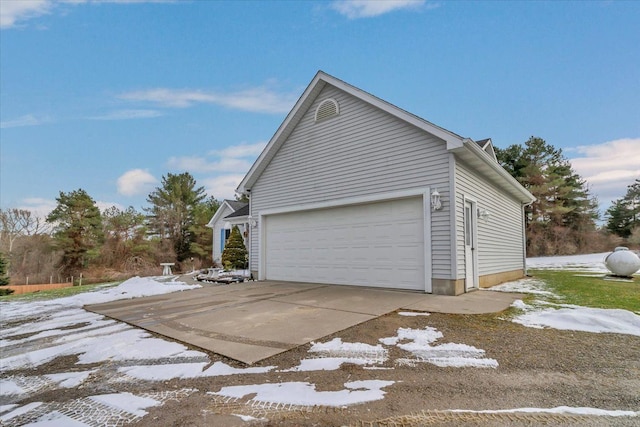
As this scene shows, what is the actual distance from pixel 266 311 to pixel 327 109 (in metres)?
5.91

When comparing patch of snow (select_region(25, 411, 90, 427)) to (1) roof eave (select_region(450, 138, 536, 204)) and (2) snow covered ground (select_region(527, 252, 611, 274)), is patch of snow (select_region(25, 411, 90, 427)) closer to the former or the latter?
(1) roof eave (select_region(450, 138, 536, 204))

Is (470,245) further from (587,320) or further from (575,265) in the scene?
(575,265)

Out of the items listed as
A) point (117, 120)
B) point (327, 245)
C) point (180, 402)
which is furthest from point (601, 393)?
point (117, 120)

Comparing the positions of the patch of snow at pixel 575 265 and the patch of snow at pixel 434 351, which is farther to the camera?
the patch of snow at pixel 575 265

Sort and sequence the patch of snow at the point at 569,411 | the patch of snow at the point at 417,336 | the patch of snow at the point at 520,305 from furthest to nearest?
the patch of snow at the point at 520,305 → the patch of snow at the point at 417,336 → the patch of snow at the point at 569,411

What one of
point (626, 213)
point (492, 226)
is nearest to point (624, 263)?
point (492, 226)

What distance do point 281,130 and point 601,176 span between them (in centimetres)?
3193

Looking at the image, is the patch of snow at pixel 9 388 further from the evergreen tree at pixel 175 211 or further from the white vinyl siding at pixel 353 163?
the evergreen tree at pixel 175 211

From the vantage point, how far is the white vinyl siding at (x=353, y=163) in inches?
263

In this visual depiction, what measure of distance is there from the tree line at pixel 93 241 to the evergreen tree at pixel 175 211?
0.07 metres

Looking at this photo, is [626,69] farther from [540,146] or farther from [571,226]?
[571,226]

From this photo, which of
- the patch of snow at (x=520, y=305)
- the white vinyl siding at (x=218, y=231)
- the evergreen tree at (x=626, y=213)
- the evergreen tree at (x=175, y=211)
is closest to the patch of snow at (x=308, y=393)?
the patch of snow at (x=520, y=305)

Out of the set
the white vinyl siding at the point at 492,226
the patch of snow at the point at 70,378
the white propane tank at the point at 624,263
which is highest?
the white vinyl siding at the point at 492,226

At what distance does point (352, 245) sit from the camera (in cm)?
806
